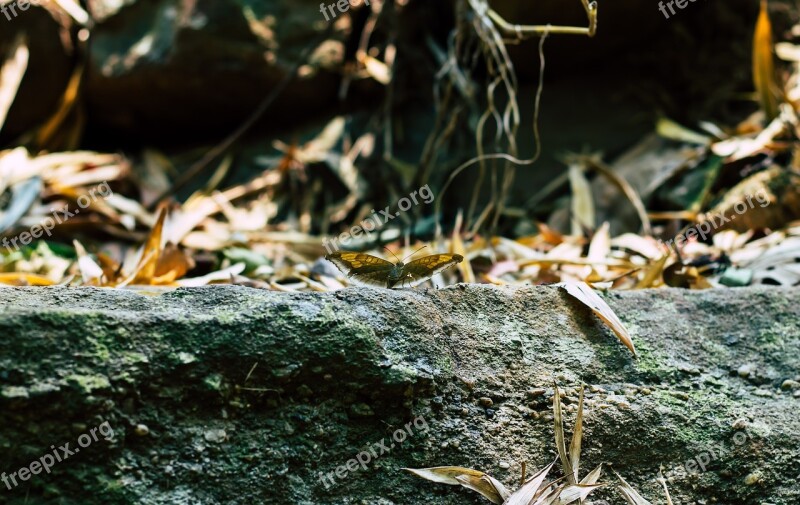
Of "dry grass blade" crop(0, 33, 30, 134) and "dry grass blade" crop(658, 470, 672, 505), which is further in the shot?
"dry grass blade" crop(0, 33, 30, 134)

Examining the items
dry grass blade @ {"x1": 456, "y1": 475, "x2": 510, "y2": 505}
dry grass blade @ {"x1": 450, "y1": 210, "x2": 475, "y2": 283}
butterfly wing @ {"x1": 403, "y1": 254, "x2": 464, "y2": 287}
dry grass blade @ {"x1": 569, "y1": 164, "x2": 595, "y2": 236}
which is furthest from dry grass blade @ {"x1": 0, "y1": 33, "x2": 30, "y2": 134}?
dry grass blade @ {"x1": 456, "y1": 475, "x2": 510, "y2": 505}

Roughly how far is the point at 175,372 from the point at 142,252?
1288 millimetres

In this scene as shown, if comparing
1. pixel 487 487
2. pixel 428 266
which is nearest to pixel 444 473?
pixel 487 487

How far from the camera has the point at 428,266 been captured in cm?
193

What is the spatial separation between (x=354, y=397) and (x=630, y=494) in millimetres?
602

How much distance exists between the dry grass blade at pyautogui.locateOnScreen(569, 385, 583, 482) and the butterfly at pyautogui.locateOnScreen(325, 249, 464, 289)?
47 cm

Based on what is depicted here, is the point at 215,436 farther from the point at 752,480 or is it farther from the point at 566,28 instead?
the point at 566,28

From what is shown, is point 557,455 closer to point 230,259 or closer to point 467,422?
point 467,422

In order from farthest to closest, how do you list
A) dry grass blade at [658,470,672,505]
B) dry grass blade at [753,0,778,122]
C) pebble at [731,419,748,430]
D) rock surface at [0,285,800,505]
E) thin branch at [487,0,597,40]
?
dry grass blade at [753,0,778,122] → thin branch at [487,0,597,40] → pebble at [731,419,748,430] → dry grass blade at [658,470,672,505] → rock surface at [0,285,800,505]

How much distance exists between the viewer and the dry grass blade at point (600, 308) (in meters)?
1.81

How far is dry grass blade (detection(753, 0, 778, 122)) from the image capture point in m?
3.57

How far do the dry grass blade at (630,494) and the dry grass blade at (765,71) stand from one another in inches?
103

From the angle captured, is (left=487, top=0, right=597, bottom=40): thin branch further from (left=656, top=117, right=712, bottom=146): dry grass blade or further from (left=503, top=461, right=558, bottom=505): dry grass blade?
(left=656, top=117, right=712, bottom=146): dry grass blade

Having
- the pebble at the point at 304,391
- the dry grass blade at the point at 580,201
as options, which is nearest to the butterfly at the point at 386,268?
the pebble at the point at 304,391
